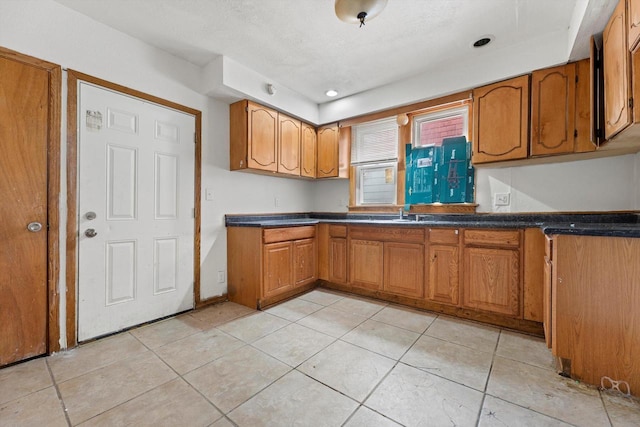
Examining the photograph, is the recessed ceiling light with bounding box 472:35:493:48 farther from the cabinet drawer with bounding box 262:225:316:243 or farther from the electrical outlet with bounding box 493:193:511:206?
the cabinet drawer with bounding box 262:225:316:243

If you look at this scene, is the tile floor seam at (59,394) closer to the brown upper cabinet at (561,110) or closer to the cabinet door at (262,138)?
the cabinet door at (262,138)

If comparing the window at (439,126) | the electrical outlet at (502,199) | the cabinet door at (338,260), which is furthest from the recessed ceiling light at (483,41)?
the cabinet door at (338,260)

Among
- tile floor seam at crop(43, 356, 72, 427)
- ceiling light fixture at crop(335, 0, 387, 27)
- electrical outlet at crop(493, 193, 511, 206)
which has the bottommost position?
tile floor seam at crop(43, 356, 72, 427)

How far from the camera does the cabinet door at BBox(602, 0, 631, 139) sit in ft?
5.38

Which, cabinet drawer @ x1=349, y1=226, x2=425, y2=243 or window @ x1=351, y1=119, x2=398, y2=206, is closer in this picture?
cabinet drawer @ x1=349, y1=226, x2=425, y2=243

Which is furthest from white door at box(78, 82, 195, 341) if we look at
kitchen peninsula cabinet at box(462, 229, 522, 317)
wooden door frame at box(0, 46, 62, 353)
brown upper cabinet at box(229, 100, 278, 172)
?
kitchen peninsula cabinet at box(462, 229, 522, 317)

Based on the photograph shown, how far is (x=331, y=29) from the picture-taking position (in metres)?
2.35

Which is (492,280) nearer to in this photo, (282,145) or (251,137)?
(282,145)

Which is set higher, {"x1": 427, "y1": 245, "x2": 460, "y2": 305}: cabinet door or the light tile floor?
{"x1": 427, "y1": 245, "x2": 460, "y2": 305}: cabinet door

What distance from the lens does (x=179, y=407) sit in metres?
1.46

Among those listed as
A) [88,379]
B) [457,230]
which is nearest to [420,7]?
[457,230]

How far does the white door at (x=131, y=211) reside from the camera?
220 centimetres

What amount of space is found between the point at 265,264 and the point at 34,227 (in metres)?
1.82

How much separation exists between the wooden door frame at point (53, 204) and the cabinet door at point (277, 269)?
1.64m
